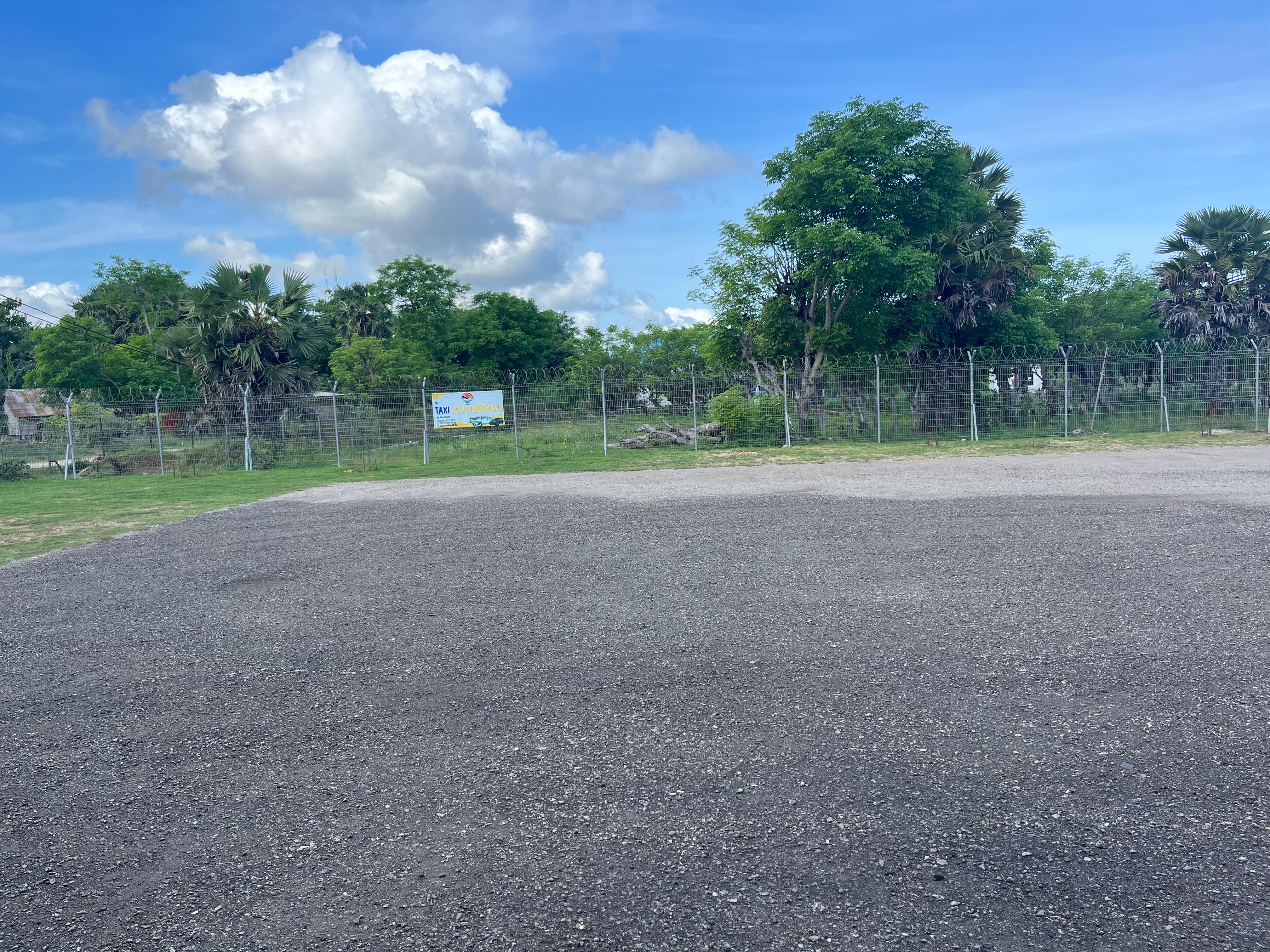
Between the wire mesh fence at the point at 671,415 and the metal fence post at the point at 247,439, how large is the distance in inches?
2.3

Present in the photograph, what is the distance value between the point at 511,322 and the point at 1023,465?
40.5m

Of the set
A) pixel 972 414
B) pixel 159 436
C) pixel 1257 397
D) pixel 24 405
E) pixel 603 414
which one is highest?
Answer: pixel 24 405

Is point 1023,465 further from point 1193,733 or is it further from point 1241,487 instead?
point 1193,733

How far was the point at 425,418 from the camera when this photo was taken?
1905 cm

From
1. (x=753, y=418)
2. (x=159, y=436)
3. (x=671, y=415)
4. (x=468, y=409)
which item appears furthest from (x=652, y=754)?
(x=159, y=436)

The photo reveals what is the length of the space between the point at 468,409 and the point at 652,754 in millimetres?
17681

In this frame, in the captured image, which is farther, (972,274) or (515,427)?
(972,274)

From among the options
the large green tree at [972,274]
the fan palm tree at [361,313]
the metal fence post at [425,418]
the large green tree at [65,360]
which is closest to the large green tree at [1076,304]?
the large green tree at [972,274]

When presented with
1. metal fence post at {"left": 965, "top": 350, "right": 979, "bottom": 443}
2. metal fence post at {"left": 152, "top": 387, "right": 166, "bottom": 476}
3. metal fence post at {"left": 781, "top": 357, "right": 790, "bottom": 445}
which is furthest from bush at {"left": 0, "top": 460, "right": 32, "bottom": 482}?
metal fence post at {"left": 965, "top": 350, "right": 979, "bottom": 443}

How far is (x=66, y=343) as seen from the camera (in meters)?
45.9

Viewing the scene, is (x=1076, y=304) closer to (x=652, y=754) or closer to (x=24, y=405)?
(x=652, y=754)

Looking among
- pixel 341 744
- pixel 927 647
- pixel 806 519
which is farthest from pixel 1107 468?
pixel 341 744

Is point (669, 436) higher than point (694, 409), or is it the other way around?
point (694, 409)

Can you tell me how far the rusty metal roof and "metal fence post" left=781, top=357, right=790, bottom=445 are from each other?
46.0 meters
